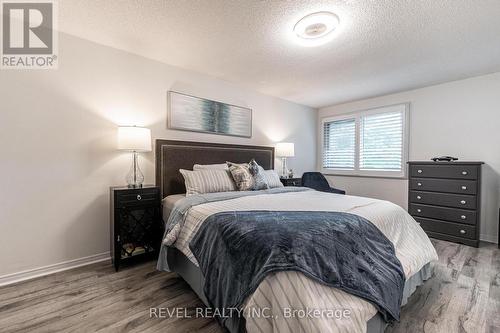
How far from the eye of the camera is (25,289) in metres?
1.94

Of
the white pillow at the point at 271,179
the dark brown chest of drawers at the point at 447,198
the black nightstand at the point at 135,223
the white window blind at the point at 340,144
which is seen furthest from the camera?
the white window blind at the point at 340,144

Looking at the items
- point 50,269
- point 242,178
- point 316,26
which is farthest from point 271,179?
point 50,269

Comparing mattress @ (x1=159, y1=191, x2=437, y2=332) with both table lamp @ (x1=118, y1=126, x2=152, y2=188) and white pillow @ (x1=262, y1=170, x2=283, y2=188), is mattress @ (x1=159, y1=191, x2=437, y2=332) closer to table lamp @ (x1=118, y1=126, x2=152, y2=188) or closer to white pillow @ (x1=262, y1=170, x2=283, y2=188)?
white pillow @ (x1=262, y1=170, x2=283, y2=188)

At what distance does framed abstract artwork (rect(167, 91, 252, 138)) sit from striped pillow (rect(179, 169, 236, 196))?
31.0 inches

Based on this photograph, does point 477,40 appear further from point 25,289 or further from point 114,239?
point 25,289

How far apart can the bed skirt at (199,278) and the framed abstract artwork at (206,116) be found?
5.49ft

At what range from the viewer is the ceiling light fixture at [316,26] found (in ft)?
6.33

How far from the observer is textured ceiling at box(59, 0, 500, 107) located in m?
1.85

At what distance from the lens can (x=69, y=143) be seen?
232cm

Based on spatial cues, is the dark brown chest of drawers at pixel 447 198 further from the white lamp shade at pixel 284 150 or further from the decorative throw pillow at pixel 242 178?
the decorative throw pillow at pixel 242 178

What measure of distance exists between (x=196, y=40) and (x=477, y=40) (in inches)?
113

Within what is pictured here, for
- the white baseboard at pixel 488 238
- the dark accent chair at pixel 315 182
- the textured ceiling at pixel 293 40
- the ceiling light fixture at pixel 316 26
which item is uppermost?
the textured ceiling at pixel 293 40

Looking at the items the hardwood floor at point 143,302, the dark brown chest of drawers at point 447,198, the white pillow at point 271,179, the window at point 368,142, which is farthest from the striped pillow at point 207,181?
the window at point 368,142

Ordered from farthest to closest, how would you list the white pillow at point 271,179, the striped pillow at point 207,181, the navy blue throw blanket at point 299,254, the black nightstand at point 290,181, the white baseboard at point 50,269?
the black nightstand at point 290,181
the white pillow at point 271,179
the striped pillow at point 207,181
the white baseboard at point 50,269
the navy blue throw blanket at point 299,254
